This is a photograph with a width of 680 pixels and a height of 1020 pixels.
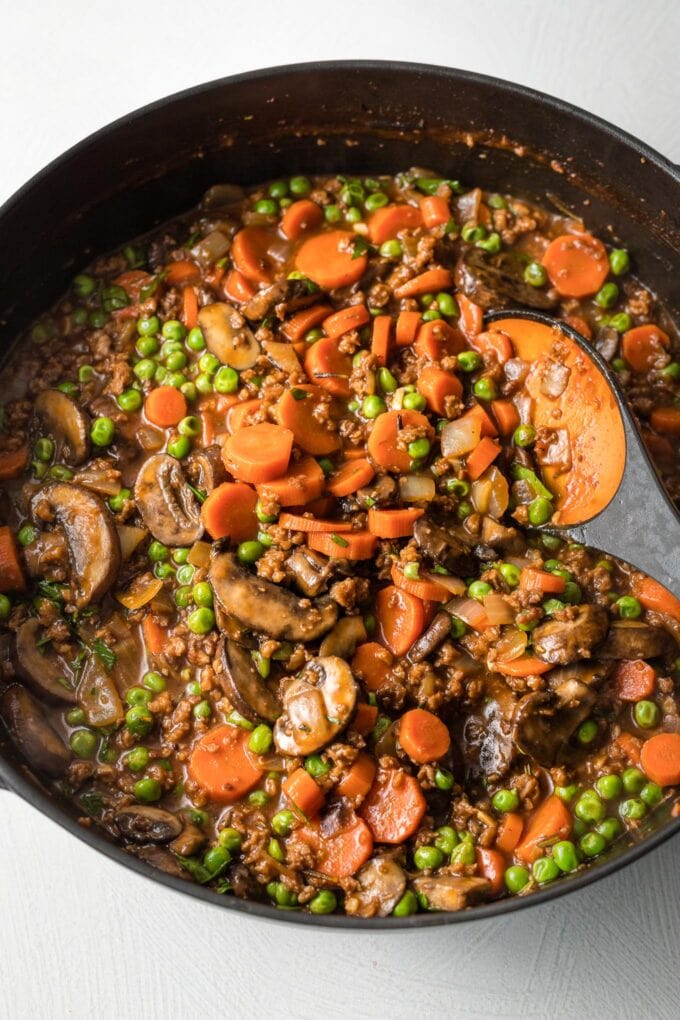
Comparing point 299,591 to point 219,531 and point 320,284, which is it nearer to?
point 219,531

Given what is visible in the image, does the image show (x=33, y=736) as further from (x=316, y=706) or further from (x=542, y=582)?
(x=542, y=582)

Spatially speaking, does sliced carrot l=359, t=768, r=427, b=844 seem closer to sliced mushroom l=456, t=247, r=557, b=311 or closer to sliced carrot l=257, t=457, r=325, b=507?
sliced carrot l=257, t=457, r=325, b=507

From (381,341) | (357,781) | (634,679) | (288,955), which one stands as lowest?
(288,955)

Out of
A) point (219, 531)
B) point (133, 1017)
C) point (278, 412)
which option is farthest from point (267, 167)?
point (133, 1017)

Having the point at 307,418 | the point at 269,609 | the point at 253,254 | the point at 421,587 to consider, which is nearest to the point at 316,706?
the point at 269,609

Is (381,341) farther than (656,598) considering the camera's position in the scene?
Yes
